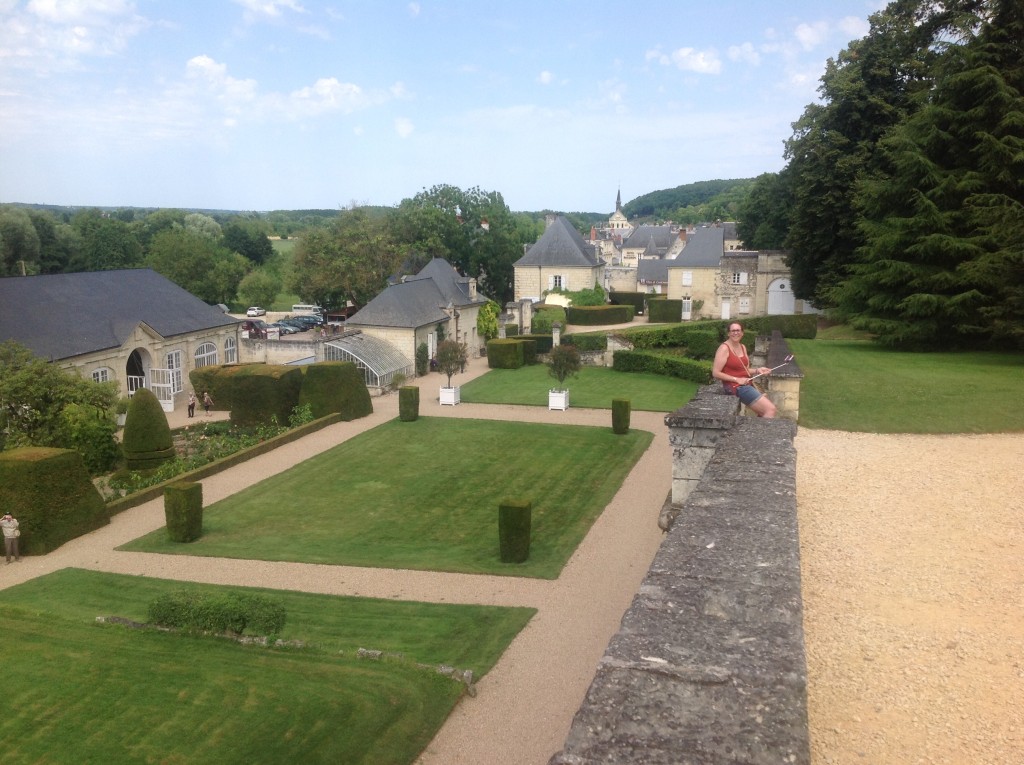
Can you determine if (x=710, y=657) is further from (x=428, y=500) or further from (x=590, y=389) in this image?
(x=590, y=389)

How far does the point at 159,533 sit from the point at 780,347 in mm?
12456

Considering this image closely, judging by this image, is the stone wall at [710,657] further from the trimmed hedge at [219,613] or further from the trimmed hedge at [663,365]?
the trimmed hedge at [663,365]

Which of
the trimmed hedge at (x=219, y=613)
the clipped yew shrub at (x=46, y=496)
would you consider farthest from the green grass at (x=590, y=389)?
the trimmed hedge at (x=219, y=613)

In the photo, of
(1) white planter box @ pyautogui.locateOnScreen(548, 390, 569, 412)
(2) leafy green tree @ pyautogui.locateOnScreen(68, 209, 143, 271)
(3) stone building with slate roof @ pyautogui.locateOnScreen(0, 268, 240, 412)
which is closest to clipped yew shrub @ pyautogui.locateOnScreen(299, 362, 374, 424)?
(3) stone building with slate roof @ pyautogui.locateOnScreen(0, 268, 240, 412)


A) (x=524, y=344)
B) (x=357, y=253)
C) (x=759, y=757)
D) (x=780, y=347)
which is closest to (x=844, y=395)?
(x=780, y=347)

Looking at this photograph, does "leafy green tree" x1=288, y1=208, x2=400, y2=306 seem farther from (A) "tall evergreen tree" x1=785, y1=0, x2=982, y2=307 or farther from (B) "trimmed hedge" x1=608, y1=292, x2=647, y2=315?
(A) "tall evergreen tree" x1=785, y1=0, x2=982, y2=307

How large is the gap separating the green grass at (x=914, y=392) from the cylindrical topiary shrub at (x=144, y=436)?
46.9 ft

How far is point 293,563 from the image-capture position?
13.0 m

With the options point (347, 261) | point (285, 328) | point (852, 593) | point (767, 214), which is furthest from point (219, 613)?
point (767, 214)

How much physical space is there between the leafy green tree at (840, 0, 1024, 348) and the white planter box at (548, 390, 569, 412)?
9.91m

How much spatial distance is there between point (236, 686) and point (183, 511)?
20.5ft

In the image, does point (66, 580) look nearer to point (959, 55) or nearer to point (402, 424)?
point (402, 424)

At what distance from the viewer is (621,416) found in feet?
71.1

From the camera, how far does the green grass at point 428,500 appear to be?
13.5 metres
